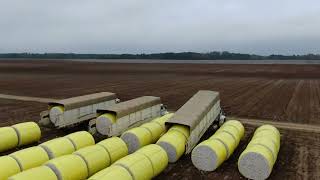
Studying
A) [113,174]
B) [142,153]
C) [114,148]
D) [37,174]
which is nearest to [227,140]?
[142,153]

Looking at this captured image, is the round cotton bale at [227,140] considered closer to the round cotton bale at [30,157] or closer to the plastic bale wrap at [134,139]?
the plastic bale wrap at [134,139]

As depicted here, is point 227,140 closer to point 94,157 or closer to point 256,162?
point 256,162

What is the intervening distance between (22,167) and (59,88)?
121 ft

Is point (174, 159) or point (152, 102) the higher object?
point (152, 102)

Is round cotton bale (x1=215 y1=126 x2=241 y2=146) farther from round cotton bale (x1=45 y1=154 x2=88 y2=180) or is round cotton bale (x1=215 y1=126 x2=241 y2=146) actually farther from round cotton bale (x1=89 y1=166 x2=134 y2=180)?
round cotton bale (x1=45 y1=154 x2=88 y2=180)

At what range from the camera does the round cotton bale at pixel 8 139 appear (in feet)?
65.1

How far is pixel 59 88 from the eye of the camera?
167 ft

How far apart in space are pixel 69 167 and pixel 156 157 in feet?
12.8

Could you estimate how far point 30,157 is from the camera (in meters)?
15.8

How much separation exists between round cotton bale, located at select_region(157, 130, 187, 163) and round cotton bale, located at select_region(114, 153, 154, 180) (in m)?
2.57

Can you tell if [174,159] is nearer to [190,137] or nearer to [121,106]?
[190,137]

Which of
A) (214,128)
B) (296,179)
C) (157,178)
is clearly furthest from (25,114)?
(296,179)

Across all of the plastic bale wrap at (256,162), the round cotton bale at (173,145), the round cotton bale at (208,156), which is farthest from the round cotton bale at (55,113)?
the plastic bale wrap at (256,162)

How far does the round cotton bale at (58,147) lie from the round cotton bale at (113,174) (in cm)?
435
